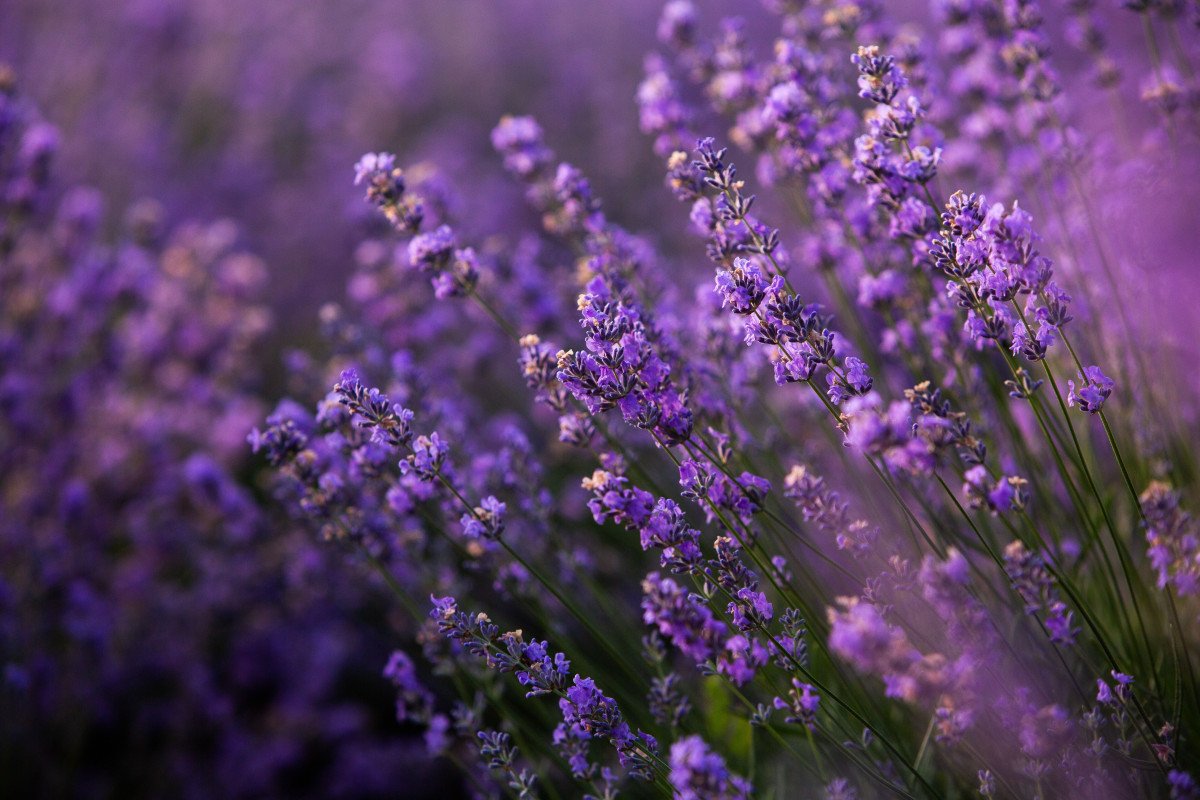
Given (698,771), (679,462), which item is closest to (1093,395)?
(679,462)

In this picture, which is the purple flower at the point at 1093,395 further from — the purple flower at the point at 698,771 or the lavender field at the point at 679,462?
the purple flower at the point at 698,771

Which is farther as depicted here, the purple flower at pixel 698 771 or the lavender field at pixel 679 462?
the lavender field at pixel 679 462

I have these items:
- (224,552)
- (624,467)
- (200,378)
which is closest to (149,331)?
(200,378)

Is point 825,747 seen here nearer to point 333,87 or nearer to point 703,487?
point 703,487

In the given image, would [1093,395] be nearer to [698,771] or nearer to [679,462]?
[679,462]

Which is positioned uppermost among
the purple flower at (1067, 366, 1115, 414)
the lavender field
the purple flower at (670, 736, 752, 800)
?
the lavender field

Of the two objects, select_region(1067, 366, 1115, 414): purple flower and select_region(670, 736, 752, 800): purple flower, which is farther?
select_region(1067, 366, 1115, 414): purple flower

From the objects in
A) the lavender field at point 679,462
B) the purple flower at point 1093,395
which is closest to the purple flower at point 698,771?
the lavender field at point 679,462

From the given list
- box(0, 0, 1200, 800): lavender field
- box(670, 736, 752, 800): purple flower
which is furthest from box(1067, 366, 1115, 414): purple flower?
box(670, 736, 752, 800): purple flower

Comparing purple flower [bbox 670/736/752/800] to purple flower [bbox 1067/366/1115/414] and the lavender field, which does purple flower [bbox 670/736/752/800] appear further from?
purple flower [bbox 1067/366/1115/414]
